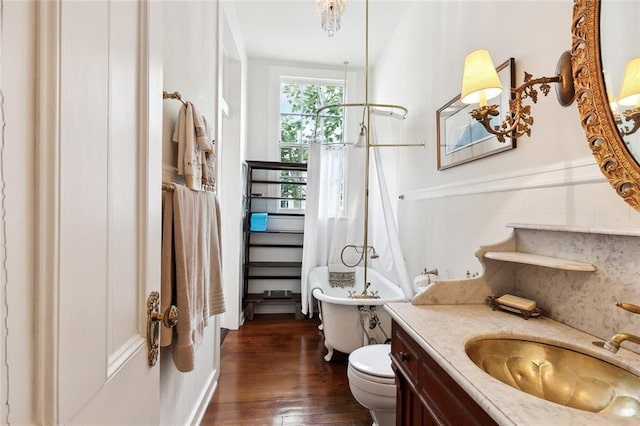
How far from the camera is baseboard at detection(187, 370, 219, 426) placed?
1911mm

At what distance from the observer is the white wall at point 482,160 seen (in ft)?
3.99

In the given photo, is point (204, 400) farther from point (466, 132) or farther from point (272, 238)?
point (466, 132)

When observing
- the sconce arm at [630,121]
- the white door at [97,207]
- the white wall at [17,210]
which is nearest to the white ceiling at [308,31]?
the sconce arm at [630,121]

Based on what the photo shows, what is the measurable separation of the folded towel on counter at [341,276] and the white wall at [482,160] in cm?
89

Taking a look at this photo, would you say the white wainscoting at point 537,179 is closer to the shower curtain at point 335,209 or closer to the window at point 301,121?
the shower curtain at point 335,209

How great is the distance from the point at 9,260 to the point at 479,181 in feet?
6.35

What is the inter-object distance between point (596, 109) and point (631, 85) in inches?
4.0

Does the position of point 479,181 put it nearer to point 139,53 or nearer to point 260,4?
point 139,53

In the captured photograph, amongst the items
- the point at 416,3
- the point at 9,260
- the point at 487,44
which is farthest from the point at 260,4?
the point at 9,260

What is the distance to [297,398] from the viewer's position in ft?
7.38

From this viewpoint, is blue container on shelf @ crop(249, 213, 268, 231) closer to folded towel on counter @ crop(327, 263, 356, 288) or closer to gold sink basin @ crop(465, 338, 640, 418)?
folded towel on counter @ crop(327, 263, 356, 288)

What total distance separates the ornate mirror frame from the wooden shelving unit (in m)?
3.09

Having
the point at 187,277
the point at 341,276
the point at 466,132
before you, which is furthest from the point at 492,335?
the point at 341,276

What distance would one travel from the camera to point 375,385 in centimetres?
173
